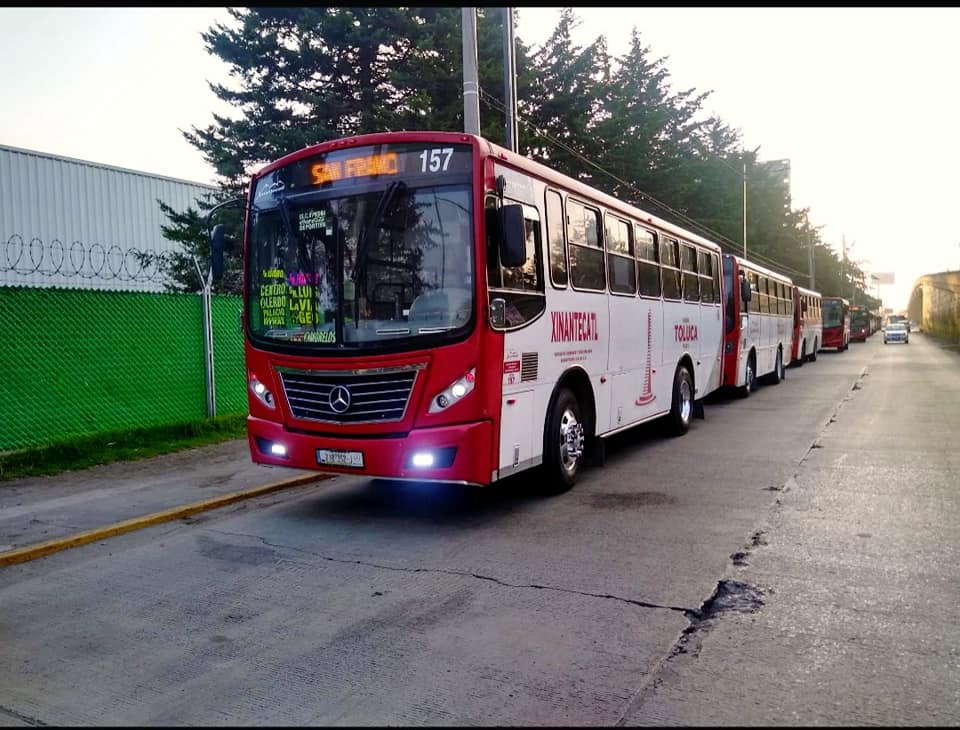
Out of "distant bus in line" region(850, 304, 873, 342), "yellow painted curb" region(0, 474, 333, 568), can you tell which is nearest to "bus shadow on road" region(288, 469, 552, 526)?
"yellow painted curb" region(0, 474, 333, 568)

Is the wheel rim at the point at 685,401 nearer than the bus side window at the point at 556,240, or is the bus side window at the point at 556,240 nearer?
the bus side window at the point at 556,240

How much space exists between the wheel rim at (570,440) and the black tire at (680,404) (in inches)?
154

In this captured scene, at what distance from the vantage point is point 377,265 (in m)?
6.41

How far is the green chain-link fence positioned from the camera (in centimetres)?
912

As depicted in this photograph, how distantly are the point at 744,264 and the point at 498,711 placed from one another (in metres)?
16.0

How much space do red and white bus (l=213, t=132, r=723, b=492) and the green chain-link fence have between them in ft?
10.2

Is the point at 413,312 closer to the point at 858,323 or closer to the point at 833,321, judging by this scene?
the point at 833,321

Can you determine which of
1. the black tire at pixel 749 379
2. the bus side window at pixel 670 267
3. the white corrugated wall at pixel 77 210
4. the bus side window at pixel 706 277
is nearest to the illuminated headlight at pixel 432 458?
the bus side window at pixel 670 267

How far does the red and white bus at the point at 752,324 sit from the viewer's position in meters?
16.2

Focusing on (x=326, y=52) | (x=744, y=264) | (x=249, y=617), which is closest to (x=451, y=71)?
(x=326, y=52)

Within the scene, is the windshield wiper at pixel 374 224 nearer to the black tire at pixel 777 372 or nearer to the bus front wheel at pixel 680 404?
the bus front wheel at pixel 680 404

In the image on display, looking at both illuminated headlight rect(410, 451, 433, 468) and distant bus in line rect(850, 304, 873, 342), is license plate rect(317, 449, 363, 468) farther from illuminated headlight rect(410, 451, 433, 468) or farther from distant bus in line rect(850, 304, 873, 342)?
distant bus in line rect(850, 304, 873, 342)

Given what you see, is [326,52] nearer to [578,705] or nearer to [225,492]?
[225,492]

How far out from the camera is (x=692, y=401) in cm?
1283
